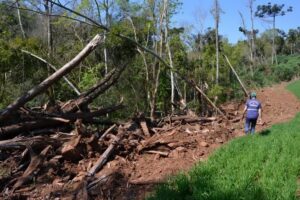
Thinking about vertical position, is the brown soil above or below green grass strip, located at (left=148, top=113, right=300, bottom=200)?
below

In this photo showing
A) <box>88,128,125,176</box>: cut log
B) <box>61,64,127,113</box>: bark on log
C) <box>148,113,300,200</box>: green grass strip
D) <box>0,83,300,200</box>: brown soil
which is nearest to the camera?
<box>148,113,300,200</box>: green grass strip

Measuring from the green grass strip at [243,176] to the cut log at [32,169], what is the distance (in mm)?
2616

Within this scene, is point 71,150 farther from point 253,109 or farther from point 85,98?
point 253,109

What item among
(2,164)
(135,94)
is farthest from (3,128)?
(135,94)

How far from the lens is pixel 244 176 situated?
296 inches

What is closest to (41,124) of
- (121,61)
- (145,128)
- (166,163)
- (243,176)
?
(145,128)

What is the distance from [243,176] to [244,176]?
0.6 inches

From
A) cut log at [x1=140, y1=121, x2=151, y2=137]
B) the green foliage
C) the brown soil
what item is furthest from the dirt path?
the green foliage

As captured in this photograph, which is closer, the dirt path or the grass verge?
the grass verge

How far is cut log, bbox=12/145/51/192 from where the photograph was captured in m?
8.58

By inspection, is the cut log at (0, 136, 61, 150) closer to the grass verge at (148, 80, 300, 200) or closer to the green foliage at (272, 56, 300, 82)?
the grass verge at (148, 80, 300, 200)

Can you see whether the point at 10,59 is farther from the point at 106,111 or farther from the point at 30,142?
the point at 30,142

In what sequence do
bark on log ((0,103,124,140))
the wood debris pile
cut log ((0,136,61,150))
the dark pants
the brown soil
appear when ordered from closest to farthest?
the brown soil < the wood debris pile < cut log ((0,136,61,150)) < bark on log ((0,103,124,140)) < the dark pants

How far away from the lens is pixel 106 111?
41.3 ft
